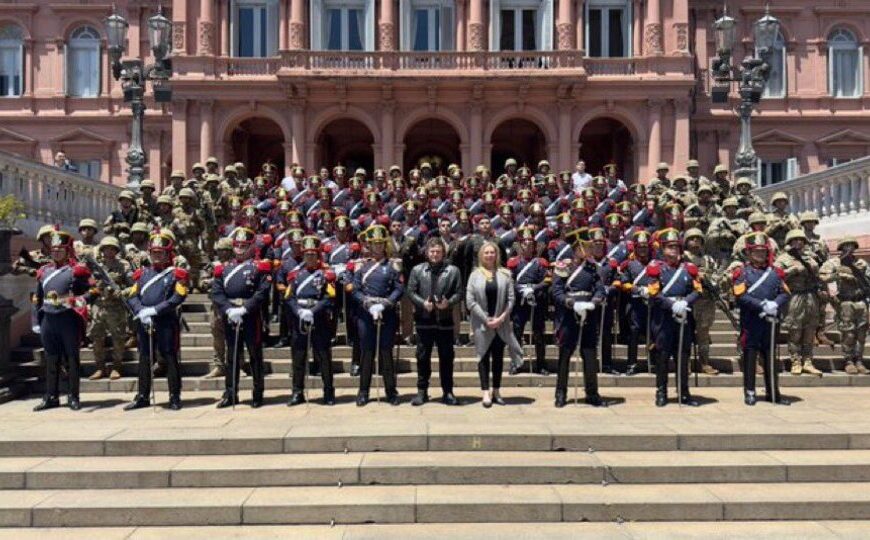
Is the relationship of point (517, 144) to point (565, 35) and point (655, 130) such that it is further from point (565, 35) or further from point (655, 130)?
point (655, 130)

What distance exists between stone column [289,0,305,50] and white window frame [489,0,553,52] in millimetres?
7067

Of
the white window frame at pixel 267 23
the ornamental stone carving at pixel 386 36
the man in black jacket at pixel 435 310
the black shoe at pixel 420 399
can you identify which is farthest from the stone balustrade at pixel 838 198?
the white window frame at pixel 267 23

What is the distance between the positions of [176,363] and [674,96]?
23.4 meters

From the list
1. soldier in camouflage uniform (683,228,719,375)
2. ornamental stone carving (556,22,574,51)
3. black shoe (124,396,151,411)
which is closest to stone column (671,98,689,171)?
ornamental stone carving (556,22,574,51)

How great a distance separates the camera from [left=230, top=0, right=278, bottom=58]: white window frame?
29312 millimetres

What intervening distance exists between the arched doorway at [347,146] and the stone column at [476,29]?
18.6 ft

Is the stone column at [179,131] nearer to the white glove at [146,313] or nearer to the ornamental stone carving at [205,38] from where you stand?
the ornamental stone carving at [205,38]

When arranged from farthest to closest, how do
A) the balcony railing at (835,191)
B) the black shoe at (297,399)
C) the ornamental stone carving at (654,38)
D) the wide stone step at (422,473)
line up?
1. the ornamental stone carving at (654,38)
2. the balcony railing at (835,191)
3. the black shoe at (297,399)
4. the wide stone step at (422,473)

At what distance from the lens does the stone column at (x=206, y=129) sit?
92.0ft

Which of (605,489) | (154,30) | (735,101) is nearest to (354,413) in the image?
(605,489)

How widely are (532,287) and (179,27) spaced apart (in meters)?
22.3

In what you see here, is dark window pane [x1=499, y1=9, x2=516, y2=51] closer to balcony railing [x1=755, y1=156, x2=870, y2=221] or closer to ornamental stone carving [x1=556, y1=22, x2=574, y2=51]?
ornamental stone carving [x1=556, y1=22, x2=574, y2=51]

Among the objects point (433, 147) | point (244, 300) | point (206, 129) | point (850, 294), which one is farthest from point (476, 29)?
point (244, 300)

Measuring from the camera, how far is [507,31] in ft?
96.6
